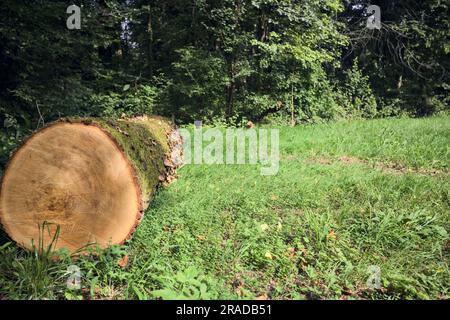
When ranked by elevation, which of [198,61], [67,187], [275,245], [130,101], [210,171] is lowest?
[275,245]

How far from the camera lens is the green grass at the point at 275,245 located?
2596mm

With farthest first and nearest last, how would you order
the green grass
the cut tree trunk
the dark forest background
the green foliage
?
the green foliage → the dark forest background → the cut tree trunk → the green grass

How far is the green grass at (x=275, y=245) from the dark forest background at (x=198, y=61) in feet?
15.5

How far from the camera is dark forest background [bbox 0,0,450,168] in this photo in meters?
7.90

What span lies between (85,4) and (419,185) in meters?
8.70

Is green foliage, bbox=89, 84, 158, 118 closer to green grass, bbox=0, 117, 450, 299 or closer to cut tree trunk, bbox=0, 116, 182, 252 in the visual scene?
green grass, bbox=0, 117, 450, 299

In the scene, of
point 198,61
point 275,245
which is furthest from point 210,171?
point 198,61

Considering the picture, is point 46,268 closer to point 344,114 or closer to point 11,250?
point 11,250

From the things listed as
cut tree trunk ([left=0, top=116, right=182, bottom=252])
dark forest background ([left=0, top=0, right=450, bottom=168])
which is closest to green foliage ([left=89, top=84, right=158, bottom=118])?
dark forest background ([left=0, top=0, right=450, bottom=168])

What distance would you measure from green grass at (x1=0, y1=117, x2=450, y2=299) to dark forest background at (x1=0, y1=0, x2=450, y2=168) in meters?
4.72

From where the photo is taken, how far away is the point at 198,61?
32.5 ft

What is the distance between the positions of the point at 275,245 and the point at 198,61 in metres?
7.74

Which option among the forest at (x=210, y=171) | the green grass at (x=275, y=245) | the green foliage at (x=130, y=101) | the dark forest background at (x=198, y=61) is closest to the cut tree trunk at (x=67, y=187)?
the forest at (x=210, y=171)

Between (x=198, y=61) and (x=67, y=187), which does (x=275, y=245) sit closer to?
(x=67, y=187)
